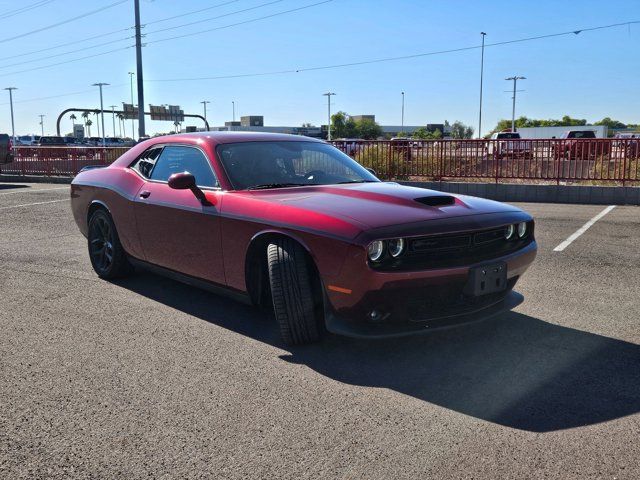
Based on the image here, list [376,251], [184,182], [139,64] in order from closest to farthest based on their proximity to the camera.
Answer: [376,251] < [184,182] < [139,64]

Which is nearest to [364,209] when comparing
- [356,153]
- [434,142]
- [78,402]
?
[78,402]

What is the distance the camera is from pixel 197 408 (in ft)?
9.67

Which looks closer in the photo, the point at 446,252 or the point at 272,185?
the point at 446,252

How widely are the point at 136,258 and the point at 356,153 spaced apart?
11072 millimetres

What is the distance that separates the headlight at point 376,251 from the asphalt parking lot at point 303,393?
0.67 meters

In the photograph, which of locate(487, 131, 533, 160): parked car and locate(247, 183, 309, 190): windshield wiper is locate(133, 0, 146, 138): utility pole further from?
locate(247, 183, 309, 190): windshield wiper

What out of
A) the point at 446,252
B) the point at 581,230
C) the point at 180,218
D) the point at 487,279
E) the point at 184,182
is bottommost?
the point at 581,230

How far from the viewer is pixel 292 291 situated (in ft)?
11.8

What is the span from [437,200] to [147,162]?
270 cm

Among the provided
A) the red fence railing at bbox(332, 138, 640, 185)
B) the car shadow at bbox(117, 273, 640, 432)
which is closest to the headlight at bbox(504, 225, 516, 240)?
the car shadow at bbox(117, 273, 640, 432)

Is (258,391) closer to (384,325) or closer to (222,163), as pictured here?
(384,325)

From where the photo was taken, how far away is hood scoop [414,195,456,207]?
382 centimetres

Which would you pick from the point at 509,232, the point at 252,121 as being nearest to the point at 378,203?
the point at 509,232

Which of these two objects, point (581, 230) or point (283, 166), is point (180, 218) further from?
point (581, 230)
